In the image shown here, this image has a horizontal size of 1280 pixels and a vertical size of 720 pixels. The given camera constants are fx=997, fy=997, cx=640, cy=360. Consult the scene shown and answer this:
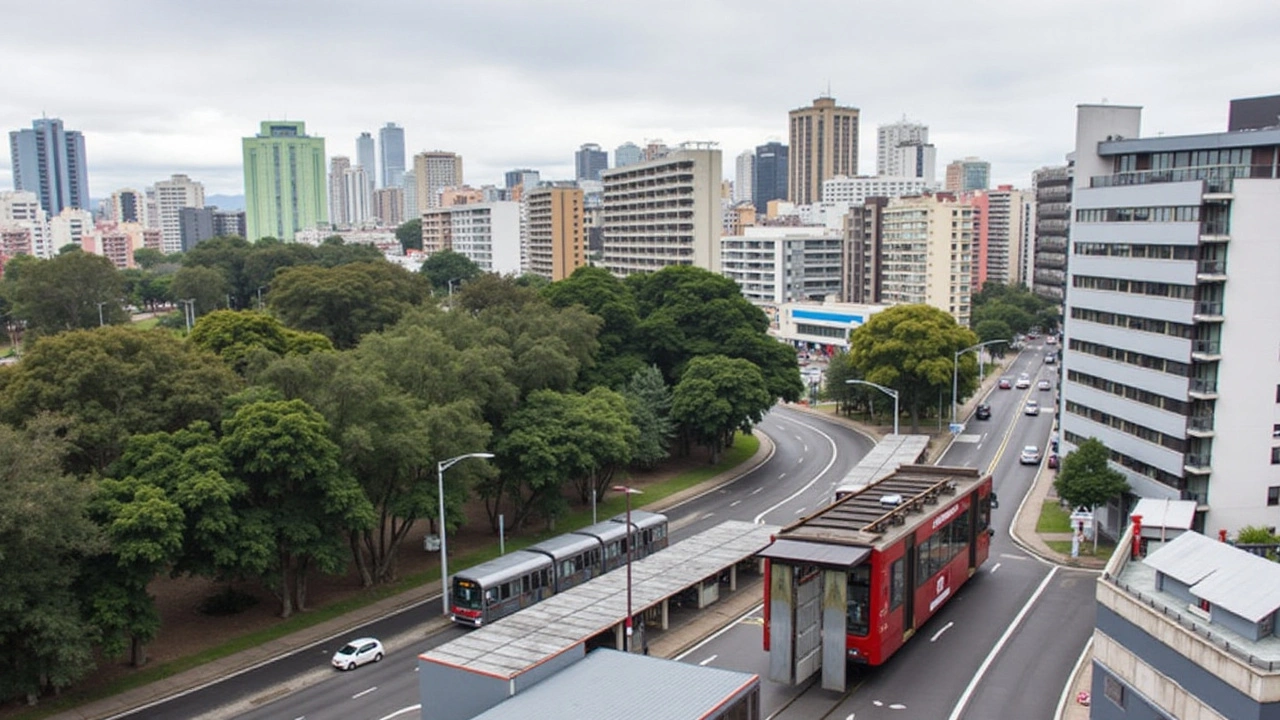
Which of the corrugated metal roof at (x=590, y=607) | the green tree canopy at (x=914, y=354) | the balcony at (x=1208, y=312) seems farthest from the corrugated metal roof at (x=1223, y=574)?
the green tree canopy at (x=914, y=354)

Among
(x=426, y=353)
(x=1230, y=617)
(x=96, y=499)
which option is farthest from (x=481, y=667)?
(x=426, y=353)

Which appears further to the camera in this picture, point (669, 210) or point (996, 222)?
point (996, 222)

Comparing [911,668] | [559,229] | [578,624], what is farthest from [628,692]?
[559,229]

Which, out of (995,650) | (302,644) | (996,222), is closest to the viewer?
(995,650)

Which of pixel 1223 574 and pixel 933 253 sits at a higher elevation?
pixel 933 253

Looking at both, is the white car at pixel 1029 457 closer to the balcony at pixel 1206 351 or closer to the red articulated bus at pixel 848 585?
the balcony at pixel 1206 351

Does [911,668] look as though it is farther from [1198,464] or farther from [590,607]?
[1198,464]

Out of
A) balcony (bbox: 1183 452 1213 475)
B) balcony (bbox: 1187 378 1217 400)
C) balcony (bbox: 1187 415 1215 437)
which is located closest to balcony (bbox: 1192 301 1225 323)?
balcony (bbox: 1187 378 1217 400)
